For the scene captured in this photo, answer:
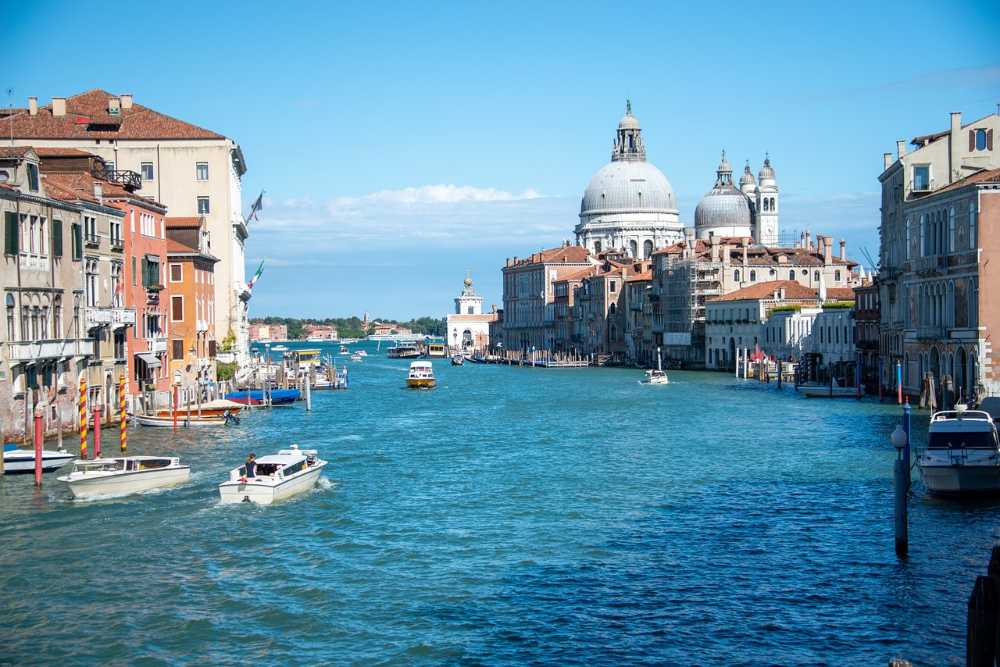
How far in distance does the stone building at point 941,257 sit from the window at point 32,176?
2302 cm

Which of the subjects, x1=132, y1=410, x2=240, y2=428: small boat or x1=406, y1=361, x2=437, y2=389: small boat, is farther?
x1=406, y1=361, x2=437, y2=389: small boat

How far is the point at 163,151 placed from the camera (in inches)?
2002

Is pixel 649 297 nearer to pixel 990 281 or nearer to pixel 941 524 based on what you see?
pixel 990 281

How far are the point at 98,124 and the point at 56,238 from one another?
72.0 ft

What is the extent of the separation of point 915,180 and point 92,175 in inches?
978

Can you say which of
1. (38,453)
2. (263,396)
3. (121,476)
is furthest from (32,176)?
(263,396)

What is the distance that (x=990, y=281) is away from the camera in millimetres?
33469

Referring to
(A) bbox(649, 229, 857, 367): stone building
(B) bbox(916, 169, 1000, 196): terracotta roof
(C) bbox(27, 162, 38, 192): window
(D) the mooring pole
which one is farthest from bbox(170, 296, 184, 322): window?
(A) bbox(649, 229, 857, 367): stone building

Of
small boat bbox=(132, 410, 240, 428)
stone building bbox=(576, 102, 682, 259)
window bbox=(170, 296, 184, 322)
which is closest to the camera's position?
small boat bbox=(132, 410, 240, 428)

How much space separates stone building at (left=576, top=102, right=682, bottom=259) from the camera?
128125mm

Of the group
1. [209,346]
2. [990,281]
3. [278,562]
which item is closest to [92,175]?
[209,346]

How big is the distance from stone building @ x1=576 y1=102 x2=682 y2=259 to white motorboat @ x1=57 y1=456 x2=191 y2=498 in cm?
10409

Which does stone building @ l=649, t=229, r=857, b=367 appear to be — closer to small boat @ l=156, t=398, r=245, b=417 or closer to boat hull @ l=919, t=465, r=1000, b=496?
small boat @ l=156, t=398, r=245, b=417

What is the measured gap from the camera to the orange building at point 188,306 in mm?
41250
